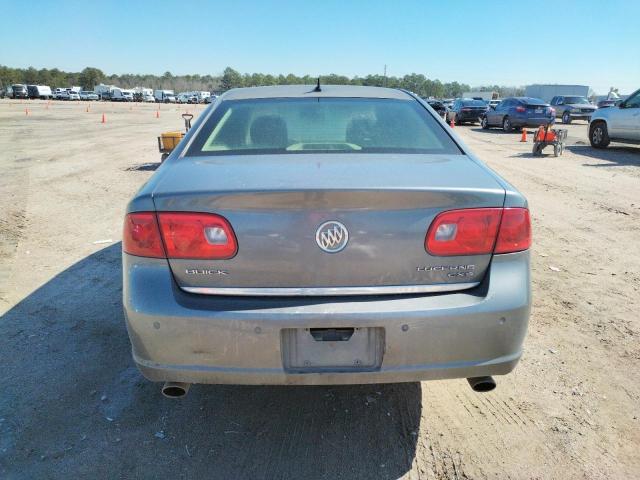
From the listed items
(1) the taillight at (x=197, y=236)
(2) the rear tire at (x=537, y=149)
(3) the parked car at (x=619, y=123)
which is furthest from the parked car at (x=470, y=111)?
(1) the taillight at (x=197, y=236)

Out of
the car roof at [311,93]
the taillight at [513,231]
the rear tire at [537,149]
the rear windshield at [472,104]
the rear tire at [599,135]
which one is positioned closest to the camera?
the taillight at [513,231]

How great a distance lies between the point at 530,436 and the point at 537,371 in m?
0.70

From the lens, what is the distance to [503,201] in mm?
2055

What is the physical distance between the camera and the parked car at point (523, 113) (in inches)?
826

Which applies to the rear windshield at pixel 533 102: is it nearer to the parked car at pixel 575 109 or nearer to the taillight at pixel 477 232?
the parked car at pixel 575 109

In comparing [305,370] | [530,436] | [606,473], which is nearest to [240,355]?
[305,370]

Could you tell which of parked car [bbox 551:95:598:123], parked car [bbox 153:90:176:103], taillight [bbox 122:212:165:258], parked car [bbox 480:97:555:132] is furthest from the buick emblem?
parked car [bbox 153:90:176:103]

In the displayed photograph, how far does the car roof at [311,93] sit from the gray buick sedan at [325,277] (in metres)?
1.25

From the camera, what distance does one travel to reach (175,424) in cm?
257

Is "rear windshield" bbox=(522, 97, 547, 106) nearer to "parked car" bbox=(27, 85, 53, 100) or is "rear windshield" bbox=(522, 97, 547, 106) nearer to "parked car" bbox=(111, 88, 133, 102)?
"parked car" bbox=(111, 88, 133, 102)

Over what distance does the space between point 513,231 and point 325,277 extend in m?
0.85

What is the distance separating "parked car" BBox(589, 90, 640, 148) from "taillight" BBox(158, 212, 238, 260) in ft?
48.4

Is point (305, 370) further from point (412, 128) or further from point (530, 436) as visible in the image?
point (412, 128)

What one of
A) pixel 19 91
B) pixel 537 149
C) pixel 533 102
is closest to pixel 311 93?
pixel 537 149
